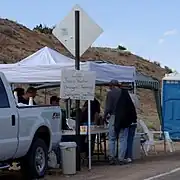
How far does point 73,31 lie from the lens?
48.0ft

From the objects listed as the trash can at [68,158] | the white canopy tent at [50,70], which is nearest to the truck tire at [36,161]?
the trash can at [68,158]

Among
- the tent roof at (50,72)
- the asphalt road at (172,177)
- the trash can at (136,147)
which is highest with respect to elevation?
the tent roof at (50,72)

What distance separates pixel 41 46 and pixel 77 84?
38.0 metres

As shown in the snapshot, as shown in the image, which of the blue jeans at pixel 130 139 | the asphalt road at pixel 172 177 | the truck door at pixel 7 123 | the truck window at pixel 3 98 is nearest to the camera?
the truck door at pixel 7 123

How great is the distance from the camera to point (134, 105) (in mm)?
16656

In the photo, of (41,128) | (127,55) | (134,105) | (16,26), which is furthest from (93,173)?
(127,55)

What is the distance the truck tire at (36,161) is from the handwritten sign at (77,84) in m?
1.59

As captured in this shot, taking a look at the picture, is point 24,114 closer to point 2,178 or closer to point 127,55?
point 2,178

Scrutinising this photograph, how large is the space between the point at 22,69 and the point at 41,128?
11.3 feet

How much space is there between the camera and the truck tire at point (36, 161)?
1292 centimetres

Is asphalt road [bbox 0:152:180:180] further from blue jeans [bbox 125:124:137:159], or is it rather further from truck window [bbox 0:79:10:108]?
truck window [bbox 0:79:10:108]

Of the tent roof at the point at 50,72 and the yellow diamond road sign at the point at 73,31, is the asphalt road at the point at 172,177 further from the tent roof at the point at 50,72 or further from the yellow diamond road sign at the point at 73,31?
the yellow diamond road sign at the point at 73,31

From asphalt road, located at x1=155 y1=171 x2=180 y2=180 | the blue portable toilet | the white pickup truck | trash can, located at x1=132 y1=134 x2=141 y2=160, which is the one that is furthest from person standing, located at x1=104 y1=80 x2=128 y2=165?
the blue portable toilet

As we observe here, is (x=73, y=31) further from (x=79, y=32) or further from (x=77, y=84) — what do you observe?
(x=77, y=84)
